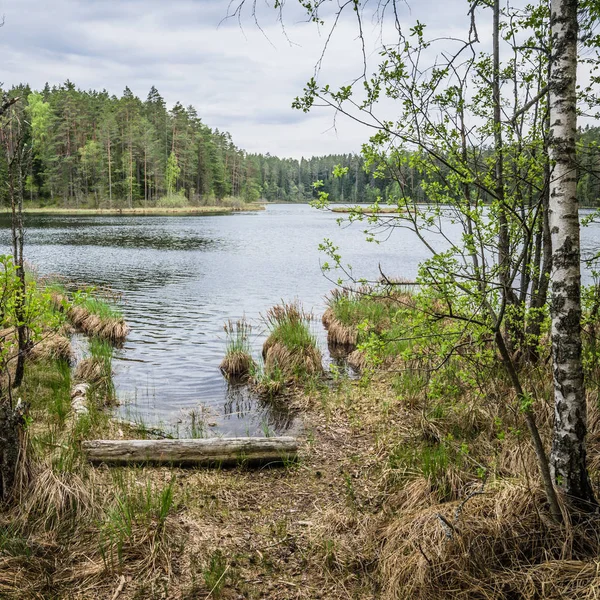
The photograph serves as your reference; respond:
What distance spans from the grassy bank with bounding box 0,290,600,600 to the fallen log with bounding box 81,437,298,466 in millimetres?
170

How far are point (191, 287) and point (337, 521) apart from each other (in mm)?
17471

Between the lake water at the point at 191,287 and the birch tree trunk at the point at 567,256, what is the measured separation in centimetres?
230

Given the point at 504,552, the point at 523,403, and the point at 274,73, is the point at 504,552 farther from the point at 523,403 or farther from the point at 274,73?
the point at 274,73

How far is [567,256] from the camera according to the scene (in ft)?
9.78

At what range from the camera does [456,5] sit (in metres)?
4.07

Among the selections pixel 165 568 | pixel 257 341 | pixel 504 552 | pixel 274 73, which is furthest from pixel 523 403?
pixel 257 341

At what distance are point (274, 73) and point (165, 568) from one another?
398 centimetres

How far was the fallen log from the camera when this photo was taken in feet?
17.0

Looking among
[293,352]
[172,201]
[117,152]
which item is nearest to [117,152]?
[117,152]

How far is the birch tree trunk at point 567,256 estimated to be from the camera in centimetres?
297

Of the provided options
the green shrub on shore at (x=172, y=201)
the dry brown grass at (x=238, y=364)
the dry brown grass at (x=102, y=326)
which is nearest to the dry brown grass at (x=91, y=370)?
the dry brown grass at (x=238, y=364)

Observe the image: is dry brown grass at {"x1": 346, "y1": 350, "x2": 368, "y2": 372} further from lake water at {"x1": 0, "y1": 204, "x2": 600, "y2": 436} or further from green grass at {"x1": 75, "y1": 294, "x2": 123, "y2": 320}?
green grass at {"x1": 75, "y1": 294, "x2": 123, "y2": 320}

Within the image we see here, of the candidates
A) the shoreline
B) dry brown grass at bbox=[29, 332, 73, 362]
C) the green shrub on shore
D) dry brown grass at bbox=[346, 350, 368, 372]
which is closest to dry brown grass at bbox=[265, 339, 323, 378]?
dry brown grass at bbox=[346, 350, 368, 372]

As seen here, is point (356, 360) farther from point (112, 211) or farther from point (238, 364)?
point (112, 211)
